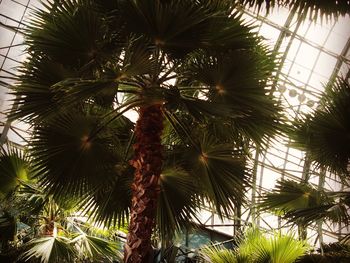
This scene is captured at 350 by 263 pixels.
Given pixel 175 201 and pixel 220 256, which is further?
pixel 220 256

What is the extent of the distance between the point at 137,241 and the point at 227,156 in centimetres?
144

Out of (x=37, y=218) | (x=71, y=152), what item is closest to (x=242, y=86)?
(x=71, y=152)

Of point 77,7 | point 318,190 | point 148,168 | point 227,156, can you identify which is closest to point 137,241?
point 148,168

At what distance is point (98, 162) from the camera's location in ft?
14.4

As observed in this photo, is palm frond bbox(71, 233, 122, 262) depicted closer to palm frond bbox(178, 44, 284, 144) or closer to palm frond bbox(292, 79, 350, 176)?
palm frond bbox(178, 44, 284, 144)

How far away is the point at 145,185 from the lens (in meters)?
3.80

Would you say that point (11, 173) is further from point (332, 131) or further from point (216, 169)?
point (332, 131)

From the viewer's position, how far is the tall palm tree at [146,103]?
12.1ft

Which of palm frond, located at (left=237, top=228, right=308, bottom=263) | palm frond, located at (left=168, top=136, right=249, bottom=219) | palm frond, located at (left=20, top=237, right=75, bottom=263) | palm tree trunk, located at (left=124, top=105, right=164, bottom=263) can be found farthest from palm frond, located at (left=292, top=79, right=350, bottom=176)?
palm frond, located at (left=20, top=237, right=75, bottom=263)

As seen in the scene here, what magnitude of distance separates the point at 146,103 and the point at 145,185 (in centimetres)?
84

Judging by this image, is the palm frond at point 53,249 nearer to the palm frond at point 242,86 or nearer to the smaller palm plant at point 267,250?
the smaller palm plant at point 267,250

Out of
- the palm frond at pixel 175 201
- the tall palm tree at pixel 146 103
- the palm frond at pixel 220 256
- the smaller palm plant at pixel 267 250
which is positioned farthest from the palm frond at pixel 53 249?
the smaller palm plant at pixel 267 250

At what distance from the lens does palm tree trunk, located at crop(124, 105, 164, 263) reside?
11.6 ft

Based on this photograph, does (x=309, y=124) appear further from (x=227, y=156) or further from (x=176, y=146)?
(x=176, y=146)
